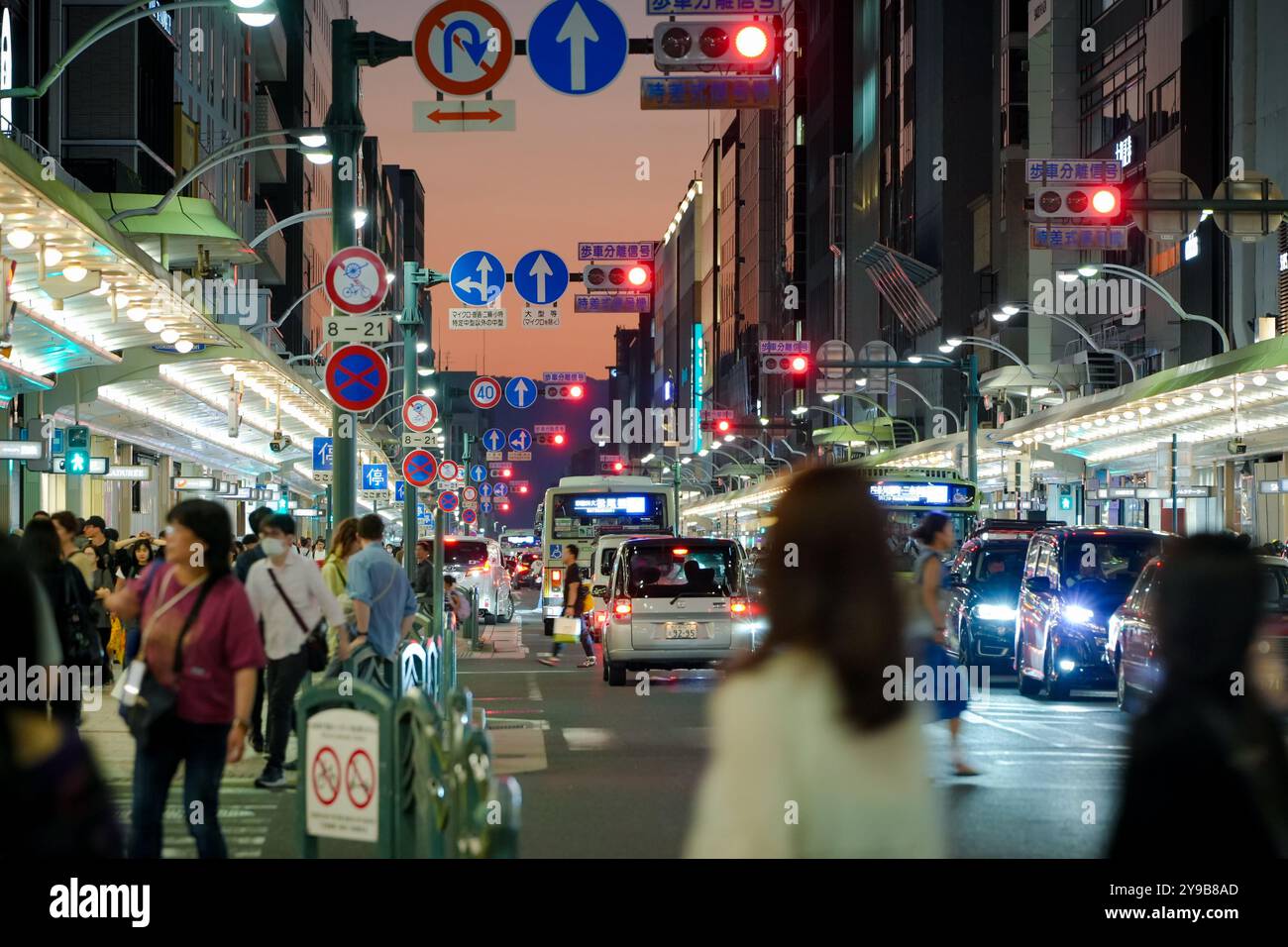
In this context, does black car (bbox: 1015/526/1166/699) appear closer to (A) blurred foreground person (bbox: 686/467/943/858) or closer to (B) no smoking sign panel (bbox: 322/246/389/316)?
(B) no smoking sign panel (bbox: 322/246/389/316)

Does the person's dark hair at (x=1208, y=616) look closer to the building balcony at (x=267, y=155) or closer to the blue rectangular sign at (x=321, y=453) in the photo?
the blue rectangular sign at (x=321, y=453)

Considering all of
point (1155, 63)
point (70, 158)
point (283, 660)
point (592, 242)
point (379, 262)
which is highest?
point (1155, 63)

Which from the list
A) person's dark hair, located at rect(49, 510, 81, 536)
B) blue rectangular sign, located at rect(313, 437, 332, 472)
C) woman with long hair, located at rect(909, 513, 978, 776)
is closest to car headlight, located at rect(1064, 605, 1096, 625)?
woman with long hair, located at rect(909, 513, 978, 776)

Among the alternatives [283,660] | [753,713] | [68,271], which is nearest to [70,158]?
[68,271]

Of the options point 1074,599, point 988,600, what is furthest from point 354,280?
point 988,600

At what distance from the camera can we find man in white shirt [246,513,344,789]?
1245 cm

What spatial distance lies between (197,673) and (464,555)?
31445 millimetres

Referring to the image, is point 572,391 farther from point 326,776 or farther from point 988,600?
point 326,776

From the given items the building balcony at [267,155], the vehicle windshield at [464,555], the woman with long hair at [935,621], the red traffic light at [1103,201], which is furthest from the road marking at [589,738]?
the building balcony at [267,155]

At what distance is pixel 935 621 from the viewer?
562 inches
